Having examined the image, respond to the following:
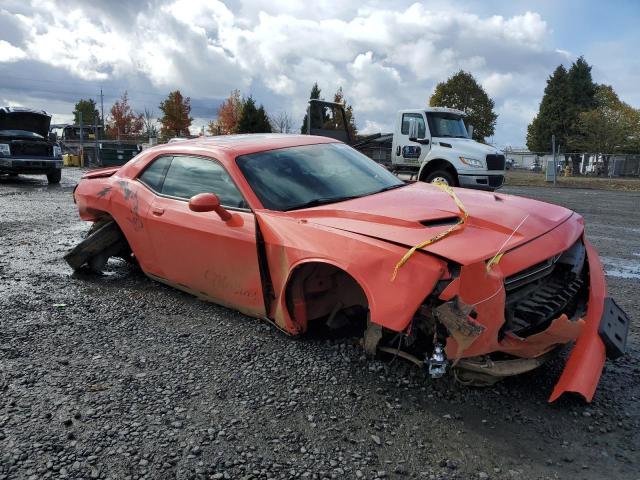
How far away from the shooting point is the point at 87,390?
288 cm

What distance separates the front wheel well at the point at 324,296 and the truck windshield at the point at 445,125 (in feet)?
34.0

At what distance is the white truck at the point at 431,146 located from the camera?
476 inches

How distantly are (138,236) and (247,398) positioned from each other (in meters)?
2.20

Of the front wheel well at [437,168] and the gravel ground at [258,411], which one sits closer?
the gravel ground at [258,411]

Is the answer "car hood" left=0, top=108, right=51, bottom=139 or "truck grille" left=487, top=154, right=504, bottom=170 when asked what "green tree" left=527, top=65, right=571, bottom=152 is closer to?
"truck grille" left=487, top=154, right=504, bottom=170

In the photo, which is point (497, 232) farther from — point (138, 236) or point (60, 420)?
point (138, 236)

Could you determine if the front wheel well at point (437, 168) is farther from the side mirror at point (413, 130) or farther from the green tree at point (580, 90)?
the green tree at point (580, 90)


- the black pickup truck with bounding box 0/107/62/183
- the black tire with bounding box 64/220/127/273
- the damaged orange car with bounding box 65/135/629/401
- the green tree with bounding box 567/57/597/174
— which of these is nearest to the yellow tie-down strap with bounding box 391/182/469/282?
the damaged orange car with bounding box 65/135/629/401

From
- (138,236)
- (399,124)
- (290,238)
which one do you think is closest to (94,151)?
(399,124)

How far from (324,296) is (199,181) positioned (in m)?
1.44

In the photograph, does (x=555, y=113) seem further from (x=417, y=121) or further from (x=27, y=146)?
(x=27, y=146)

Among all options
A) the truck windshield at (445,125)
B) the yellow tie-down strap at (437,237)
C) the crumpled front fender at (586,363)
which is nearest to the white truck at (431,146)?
the truck windshield at (445,125)

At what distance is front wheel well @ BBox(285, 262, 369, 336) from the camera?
3154mm

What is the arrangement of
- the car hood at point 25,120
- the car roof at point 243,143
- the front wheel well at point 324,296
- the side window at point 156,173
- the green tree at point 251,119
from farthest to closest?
1. the green tree at point 251,119
2. the car hood at point 25,120
3. the side window at point 156,173
4. the car roof at point 243,143
5. the front wheel well at point 324,296
